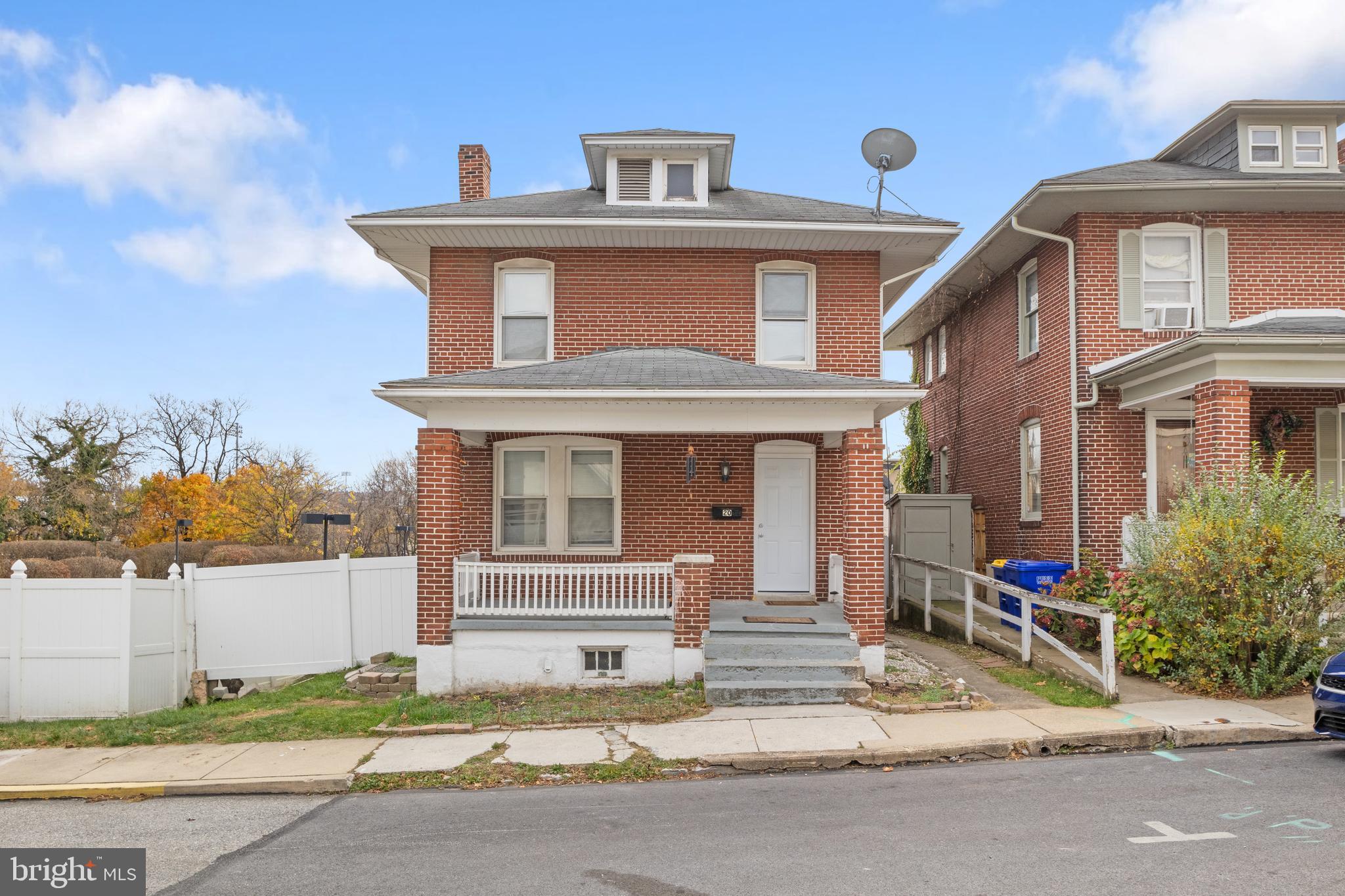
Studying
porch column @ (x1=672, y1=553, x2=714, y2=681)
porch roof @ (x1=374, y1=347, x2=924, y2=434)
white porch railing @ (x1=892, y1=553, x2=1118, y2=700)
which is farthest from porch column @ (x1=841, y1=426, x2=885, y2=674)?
white porch railing @ (x1=892, y1=553, x2=1118, y2=700)

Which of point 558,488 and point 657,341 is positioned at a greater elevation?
point 657,341

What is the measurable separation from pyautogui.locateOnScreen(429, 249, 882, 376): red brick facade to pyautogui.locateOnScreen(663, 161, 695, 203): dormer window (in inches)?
52.2

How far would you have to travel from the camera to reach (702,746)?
8.42 meters

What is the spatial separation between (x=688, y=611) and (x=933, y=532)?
7.77 metres

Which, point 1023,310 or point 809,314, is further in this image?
point 1023,310

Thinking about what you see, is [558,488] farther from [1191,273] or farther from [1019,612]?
[1191,273]

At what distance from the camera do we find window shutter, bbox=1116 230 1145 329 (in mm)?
13742

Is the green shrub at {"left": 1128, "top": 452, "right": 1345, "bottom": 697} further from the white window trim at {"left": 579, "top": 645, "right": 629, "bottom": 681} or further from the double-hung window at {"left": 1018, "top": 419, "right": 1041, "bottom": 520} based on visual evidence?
the white window trim at {"left": 579, "top": 645, "right": 629, "bottom": 681}

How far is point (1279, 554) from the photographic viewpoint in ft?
31.1

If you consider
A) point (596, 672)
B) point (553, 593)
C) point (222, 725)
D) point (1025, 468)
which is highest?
point (1025, 468)

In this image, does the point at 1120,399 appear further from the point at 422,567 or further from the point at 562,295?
the point at 422,567

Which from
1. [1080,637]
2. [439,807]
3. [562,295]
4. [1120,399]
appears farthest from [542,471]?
[1120,399]

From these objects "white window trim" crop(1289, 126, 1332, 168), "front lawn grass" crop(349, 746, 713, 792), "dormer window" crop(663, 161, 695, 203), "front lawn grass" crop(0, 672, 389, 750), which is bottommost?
"front lawn grass" crop(0, 672, 389, 750)

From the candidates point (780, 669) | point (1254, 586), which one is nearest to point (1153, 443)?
point (1254, 586)
